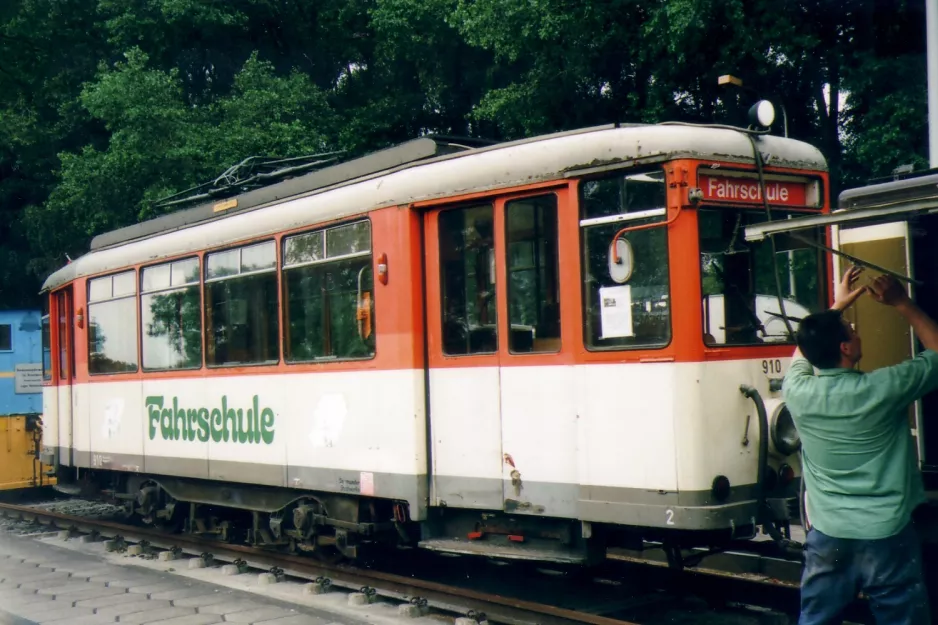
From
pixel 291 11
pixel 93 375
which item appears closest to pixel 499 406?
pixel 93 375

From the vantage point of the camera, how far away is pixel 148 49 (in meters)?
24.7

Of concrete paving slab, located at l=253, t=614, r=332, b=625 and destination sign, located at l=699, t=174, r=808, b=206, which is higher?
destination sign, located at l=699, t=174, r=808, b=206

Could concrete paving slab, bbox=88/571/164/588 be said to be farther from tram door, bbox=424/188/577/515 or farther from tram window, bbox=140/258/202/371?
tram door, bbox=424/188/577/515

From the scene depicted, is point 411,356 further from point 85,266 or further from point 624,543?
point 85,266

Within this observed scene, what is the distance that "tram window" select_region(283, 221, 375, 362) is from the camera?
328 inches

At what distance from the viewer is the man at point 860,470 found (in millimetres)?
4320

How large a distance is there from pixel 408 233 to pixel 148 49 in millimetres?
18782

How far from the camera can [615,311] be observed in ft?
22.2

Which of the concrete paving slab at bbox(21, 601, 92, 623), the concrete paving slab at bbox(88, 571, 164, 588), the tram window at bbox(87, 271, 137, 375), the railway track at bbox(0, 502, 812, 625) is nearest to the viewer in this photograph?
the railway track at bbox(0, 502, 812, 625)

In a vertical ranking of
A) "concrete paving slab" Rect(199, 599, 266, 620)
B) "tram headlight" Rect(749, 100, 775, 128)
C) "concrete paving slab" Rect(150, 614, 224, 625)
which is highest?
"tram headlight" Rect(749, 100, 775, 128)

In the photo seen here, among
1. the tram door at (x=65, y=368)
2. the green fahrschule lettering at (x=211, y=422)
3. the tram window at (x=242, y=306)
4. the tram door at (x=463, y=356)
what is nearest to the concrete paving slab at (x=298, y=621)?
the tram door at (x=463, y=356)

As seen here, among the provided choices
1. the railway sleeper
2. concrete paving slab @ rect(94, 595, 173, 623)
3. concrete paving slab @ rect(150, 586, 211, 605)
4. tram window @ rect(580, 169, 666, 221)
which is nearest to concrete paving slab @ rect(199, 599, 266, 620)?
concrete paving slab @ rect(94, 595, 173, 623)

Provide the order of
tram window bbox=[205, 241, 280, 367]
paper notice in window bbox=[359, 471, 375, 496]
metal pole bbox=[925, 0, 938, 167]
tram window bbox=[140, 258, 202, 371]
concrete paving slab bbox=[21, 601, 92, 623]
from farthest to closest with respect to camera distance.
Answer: tram window bbox=[140, 258, 202, 371], metal pole bbox=[925, 0, 938, 167], tram window bbox=[205, 241, 280, 367], paper notice in window bbox=[359, 471, 375, 496], concrete paving slab bbox=[21, 601, 92, 623]

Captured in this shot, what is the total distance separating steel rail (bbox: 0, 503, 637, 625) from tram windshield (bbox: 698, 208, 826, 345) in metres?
1.88
